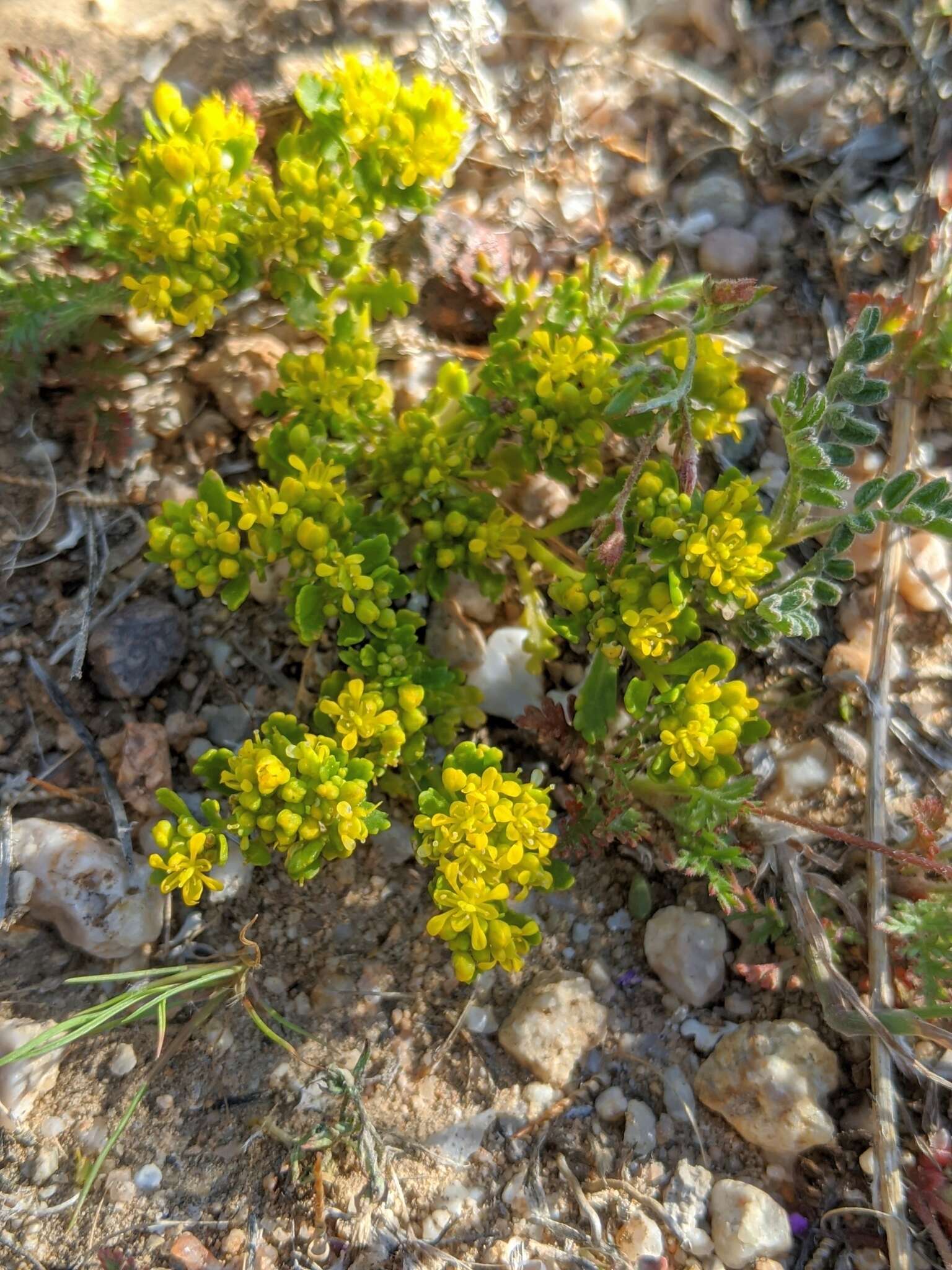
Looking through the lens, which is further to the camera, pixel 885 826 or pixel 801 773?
pixel 801 773

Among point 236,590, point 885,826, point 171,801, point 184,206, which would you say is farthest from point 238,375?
point 885,826

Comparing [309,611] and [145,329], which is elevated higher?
[145,329]

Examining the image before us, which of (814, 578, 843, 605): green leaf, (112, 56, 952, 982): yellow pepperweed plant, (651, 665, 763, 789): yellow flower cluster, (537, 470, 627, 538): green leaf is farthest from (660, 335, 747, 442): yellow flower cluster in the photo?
(651, 665, 763, 789): yellow flower cluster

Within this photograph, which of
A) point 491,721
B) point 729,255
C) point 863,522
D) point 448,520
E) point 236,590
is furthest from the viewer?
point 729,255

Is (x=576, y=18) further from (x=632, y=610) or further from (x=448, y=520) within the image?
(x=632, y=610)

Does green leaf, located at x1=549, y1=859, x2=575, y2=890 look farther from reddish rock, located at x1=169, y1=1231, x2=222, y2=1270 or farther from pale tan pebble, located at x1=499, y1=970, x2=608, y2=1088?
reddish rock, located at x1=169, y1=1231, x2=222, y2=1270

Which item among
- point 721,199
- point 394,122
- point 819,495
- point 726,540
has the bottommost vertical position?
point 726,540

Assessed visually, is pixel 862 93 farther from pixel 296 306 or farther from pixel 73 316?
pixel 73 316

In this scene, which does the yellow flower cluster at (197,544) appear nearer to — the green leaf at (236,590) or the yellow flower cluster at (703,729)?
the green leaf at (236,590)
